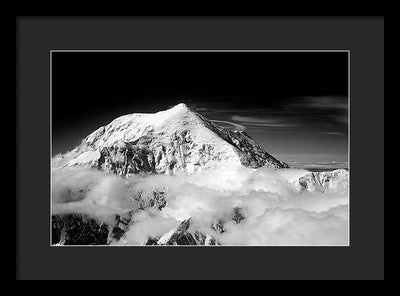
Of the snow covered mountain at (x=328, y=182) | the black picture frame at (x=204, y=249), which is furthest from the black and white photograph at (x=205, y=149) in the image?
the black picture frame at (x=204, y=249)

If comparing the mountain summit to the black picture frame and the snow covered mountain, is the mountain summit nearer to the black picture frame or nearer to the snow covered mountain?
the snow covered mountain

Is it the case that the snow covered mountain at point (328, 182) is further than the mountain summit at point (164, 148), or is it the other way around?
the mountain summit at point (164, 148)

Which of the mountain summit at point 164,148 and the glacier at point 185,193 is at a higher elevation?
the mountain summit at point 164,148

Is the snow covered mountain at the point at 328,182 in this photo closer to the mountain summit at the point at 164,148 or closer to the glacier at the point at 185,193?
the glacier at the point at 185,193

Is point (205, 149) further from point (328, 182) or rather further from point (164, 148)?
point (328, 182)
